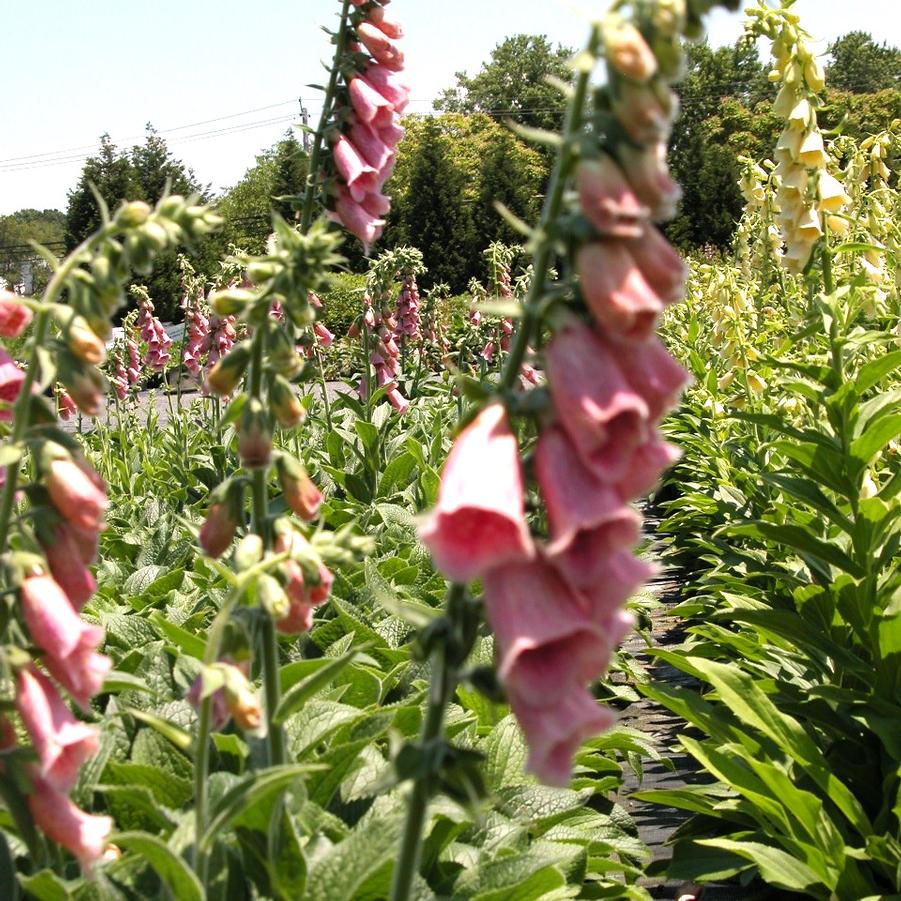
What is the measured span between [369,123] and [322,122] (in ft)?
0.46

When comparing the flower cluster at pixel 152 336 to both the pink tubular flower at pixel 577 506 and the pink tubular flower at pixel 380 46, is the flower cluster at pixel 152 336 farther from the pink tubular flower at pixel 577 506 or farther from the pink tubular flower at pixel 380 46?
the pink tubular flower at pixel 577 506

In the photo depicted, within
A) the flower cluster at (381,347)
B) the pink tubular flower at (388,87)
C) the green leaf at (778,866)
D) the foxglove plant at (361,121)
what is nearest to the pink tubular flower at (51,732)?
the foxglove plant at (361,121)

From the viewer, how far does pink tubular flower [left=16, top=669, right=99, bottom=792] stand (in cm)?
157

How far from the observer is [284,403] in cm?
200

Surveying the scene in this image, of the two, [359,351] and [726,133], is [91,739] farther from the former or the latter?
[726,133]

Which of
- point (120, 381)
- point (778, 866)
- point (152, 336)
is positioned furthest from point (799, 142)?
point (152, 336)

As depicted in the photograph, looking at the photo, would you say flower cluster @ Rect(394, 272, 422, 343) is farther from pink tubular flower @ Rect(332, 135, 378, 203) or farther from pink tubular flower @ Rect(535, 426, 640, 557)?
pink tubular flower @ Rect(535, 426, 640, 557)

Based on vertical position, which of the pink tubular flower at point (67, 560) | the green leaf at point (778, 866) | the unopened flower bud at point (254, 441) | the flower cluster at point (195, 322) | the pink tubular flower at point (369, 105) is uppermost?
the flower cluster at point (195, 322)

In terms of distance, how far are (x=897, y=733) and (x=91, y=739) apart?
7.67 feet

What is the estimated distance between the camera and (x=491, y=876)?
89.6 inches

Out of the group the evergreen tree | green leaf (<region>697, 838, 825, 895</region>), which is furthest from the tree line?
Answer: green leaf (<region>697, 838, 825, 895</region>)

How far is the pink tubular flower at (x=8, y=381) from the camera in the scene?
183 centimetres

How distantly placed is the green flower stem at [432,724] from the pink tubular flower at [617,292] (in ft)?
1.18

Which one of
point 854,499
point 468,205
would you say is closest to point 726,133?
point 468,205
